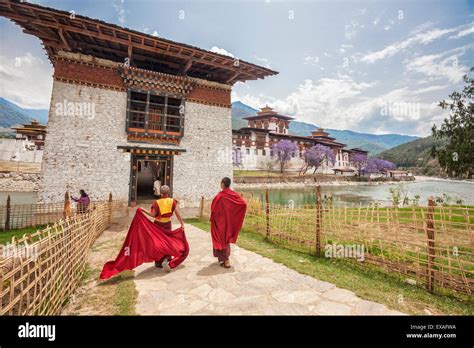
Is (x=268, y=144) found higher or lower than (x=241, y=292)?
higher

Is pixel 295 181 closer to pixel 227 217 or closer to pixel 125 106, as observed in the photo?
pixel 125 106

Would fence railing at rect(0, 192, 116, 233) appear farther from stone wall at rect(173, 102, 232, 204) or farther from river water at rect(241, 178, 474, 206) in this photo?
river water at rect(241, 178, 474, 206)

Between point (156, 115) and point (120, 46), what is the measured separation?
3719 mm

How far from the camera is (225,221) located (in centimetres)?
472

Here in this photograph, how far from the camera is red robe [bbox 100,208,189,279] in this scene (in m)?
4.20

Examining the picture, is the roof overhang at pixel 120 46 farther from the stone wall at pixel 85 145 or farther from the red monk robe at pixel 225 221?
the red monk robe at pixel 225 221

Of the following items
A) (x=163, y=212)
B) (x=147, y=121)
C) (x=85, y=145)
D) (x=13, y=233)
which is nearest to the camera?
(x=163, y=212)

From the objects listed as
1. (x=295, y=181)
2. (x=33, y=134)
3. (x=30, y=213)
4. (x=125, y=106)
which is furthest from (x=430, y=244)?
(x=33, y=134)

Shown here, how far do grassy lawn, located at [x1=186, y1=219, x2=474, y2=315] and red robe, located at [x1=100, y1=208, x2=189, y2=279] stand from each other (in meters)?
2.14

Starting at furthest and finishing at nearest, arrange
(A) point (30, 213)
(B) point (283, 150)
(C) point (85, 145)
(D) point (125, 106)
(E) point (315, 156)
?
1. (E) point (315, 156)
2. (B) point (283, 150)
3. (D) point (125, 106)
4. (C) point (85, 145)
5. (A) point (30, 213)

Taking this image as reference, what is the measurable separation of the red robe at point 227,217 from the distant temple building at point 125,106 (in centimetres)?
893

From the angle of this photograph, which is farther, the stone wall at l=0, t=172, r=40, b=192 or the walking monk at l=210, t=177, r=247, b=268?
the stone wall at l=0, t=172, r=40, b=192

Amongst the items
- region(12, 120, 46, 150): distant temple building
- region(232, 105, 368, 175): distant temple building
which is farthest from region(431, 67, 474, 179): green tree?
region(12, 120, 46, 150): distant temple building
